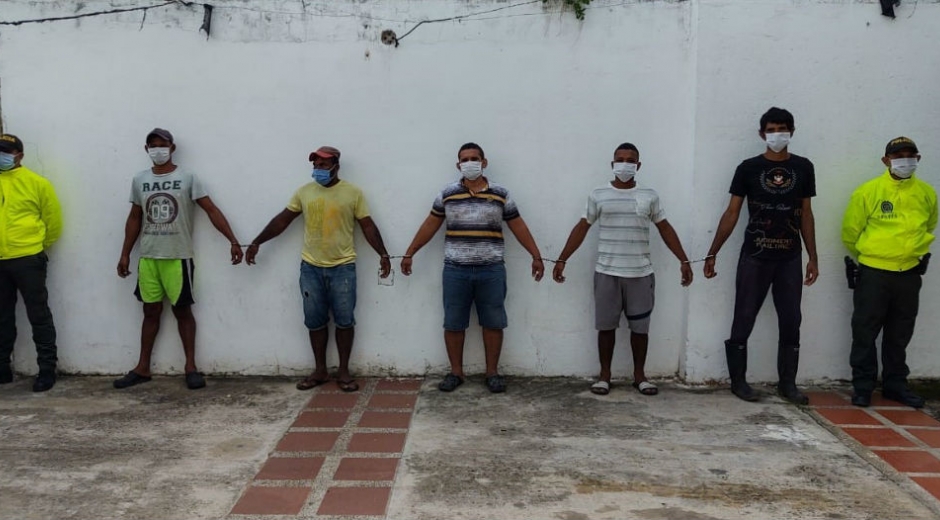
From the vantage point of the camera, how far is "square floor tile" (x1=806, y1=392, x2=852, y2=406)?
517 cm

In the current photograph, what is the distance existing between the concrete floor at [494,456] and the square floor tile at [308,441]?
0.11m

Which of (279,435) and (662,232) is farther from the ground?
(662,232)

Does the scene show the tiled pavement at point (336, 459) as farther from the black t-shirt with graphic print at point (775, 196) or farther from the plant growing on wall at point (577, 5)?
the plant growing on wall at point (577, 5)

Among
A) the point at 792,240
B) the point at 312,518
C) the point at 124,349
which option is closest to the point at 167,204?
the point at 124,349

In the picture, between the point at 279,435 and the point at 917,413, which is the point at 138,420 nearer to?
the point at 279,435

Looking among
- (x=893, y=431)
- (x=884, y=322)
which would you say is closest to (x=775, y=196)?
(x=884, y=322)

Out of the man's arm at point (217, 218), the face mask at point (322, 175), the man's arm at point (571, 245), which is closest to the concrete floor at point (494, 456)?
the man's arm at point (571, 245)

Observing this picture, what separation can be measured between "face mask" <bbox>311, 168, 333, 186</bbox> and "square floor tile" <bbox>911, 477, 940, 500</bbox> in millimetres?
3968

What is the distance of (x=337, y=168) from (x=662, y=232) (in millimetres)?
2357

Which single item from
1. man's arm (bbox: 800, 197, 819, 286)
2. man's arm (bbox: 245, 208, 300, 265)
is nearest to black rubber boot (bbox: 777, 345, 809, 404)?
man's arm (bbox: 800, 197, 819, 286)

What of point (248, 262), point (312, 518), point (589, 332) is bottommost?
point (312, 518)

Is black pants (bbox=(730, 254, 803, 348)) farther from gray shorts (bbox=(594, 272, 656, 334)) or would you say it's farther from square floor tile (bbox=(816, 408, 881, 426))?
gray shorts (bbox=(594, 272, 656, 334))

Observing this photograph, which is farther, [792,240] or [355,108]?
[355,108]

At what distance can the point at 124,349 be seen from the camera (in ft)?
19.0
